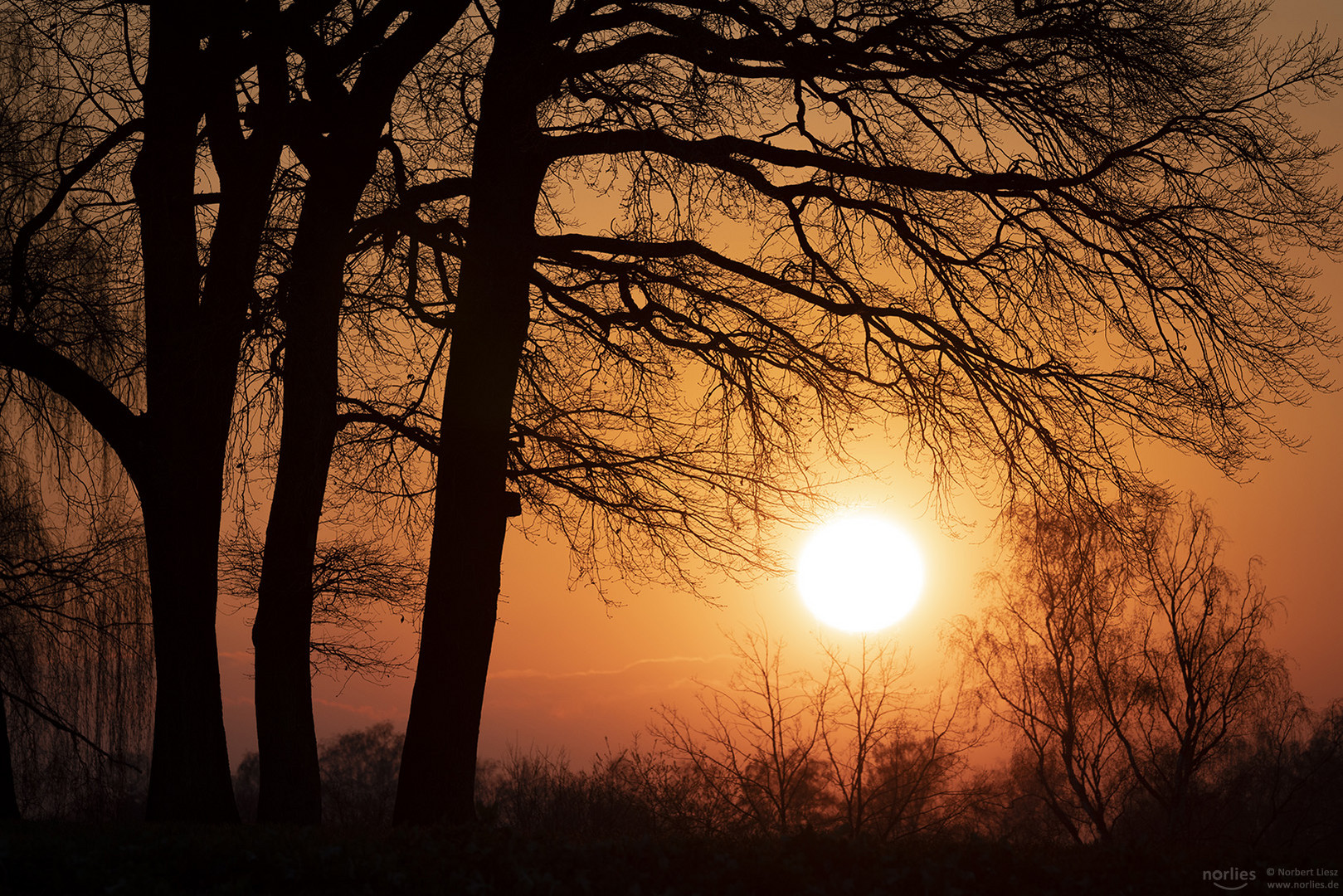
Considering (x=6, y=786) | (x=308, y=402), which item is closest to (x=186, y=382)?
(x=308, y=402)

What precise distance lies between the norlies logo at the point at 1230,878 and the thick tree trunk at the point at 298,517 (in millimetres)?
7590

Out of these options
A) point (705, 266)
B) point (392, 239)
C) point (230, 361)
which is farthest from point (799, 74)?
point (230, 361)

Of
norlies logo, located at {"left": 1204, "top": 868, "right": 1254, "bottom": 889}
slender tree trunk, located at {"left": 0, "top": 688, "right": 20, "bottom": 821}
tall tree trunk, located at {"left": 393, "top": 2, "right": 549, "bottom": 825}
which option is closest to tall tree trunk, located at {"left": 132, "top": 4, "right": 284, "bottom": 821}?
slender tree trunk, located at {"left": 0, "top": 688, "right": 20, "bottom": 821}

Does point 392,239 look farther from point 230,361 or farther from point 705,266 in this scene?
point 705,266

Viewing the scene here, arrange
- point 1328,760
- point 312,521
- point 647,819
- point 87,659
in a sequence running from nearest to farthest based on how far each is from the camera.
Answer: point 312,521 < point 647,819 < point 87,659 < point 1328,760

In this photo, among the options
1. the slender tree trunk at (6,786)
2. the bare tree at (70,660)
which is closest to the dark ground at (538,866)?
the slender tree trunk at (6,786)

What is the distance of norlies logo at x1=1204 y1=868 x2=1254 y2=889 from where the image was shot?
18.5 feet

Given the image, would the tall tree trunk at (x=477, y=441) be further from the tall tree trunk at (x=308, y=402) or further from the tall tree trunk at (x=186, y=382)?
the tall tree trunk at (x=186, y=382)

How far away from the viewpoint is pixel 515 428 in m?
11.5

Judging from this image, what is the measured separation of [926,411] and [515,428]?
4855mm

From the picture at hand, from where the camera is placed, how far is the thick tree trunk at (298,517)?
910cm

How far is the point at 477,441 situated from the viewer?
805 centimetres

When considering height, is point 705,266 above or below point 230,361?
above

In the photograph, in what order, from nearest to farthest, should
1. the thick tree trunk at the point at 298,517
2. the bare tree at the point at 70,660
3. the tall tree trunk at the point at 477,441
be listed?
the tall tree trunk at the point at 477,441 < the thick tree trunk at the point at 298,517 < the bare tree at the point at 70,660
